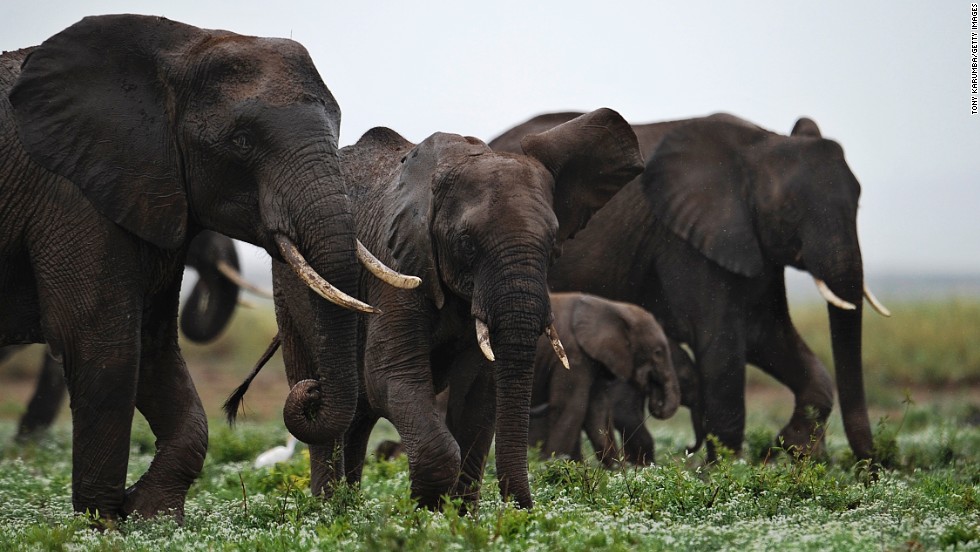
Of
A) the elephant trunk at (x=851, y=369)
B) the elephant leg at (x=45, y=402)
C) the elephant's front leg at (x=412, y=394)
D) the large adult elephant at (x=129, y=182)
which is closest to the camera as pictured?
the large adult elephant at (x=129, y=182)

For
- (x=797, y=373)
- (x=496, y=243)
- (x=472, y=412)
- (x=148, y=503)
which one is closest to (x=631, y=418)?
(x=797, y=373)

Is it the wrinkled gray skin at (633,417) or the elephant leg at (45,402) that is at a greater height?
the wrinkled gray skin at (633,417)

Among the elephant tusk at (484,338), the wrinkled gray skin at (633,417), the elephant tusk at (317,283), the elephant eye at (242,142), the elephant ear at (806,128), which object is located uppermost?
the elephant eye at (242,142)

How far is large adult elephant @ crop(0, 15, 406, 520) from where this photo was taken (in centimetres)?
820

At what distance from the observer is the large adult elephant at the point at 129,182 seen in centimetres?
820

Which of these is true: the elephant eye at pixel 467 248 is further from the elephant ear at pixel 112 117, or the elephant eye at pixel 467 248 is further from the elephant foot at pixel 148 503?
the elephant foot at pixel 148 503

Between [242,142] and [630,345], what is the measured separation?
20.1ft

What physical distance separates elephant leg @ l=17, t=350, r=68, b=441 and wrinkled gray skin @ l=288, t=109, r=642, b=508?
27.0ft

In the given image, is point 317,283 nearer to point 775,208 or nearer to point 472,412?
point 472,412

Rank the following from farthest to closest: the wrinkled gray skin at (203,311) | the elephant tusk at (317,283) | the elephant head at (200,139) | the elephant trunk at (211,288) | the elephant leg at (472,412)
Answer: the elephant trunk at (211,288), the wrinkled gray skin at (203,311), the elephant leg at (472,412), the elephant head at (200,139), the elephant tusk at (317,283)

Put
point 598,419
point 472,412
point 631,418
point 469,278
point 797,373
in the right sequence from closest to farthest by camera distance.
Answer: point 469,278 → point 472,412 → point 797,373 → point 598,419 → point 631,418

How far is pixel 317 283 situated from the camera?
311 inches

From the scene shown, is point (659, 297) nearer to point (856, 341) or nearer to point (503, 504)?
point (856, 341)

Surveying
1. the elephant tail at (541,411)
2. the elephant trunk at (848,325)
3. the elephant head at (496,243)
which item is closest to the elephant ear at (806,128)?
the elephant trunk at (848,325)
